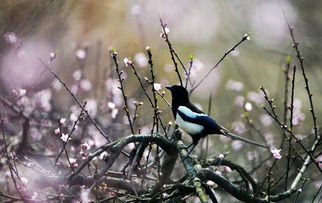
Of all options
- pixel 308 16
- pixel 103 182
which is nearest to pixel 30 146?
pixel 103 182

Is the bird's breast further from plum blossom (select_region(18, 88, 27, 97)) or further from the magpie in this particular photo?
plum blossom (select_region(18, 88, 27, 97))

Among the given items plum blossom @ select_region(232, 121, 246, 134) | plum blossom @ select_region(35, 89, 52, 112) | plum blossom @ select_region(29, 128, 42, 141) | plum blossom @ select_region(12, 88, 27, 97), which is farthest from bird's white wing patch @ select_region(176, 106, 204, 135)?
plum blossom @ select_region(232, 121, 246, 134)

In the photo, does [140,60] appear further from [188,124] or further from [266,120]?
[188,124]

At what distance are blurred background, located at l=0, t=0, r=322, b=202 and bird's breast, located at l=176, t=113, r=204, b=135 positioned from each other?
1392mm

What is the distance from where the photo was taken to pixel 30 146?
6.46m

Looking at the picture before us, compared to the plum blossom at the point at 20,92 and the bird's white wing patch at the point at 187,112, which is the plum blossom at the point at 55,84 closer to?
the plum blossom at the point at 20,92

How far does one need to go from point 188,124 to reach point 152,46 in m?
6.24

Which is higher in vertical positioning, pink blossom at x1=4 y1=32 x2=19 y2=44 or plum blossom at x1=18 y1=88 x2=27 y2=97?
pink blossom at x1=4 y1=32 x2=19 y2=44

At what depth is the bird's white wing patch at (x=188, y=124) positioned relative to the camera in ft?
16.6

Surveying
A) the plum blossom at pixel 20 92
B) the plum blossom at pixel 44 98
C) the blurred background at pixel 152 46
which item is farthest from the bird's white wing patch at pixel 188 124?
the plum blossom at pixel 44 98

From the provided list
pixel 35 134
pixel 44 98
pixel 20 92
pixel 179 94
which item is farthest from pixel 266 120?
pixel 179 94

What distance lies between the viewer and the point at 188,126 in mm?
5059

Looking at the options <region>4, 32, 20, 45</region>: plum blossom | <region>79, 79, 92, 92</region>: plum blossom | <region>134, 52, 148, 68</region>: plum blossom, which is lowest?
<region>4, 32, 20, 45</region>: plum blossom

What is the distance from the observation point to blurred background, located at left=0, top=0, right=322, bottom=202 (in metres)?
7.01
